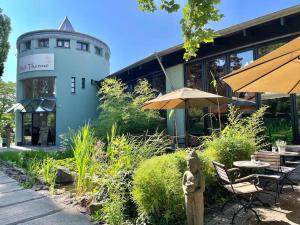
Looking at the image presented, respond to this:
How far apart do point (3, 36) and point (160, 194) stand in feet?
38.5

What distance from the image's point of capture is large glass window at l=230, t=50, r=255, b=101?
886 centimetres

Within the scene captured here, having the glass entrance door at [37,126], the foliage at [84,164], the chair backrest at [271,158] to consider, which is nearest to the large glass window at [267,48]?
the chair backrest at [271,158]

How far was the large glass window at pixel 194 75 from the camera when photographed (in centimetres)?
1072

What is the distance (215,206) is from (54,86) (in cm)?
1532

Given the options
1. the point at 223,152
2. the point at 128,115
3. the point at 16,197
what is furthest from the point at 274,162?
the point at 128,115

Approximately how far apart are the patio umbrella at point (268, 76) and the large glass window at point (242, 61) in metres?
5.21

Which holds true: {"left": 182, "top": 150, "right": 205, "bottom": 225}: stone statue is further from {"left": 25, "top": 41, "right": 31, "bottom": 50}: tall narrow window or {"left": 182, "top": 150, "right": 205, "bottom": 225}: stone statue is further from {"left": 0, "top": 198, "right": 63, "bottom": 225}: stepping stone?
{"left": 25, "top": 41, "right": 31, "bottom": 50}: tall narrow window

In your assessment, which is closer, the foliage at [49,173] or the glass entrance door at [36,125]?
the foliage at [49,173]

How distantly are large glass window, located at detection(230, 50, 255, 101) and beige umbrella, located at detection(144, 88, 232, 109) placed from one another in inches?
67.1

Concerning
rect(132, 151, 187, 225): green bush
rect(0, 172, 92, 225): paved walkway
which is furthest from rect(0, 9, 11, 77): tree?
rect(132, 151, 187, 225): green bush

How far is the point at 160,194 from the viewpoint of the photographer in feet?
12.1

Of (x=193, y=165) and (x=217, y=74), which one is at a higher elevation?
(x=217, y=74)

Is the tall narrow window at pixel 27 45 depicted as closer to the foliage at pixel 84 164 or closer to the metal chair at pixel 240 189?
the foliage at pixel 84 164

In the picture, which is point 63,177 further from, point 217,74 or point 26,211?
point 217,74
